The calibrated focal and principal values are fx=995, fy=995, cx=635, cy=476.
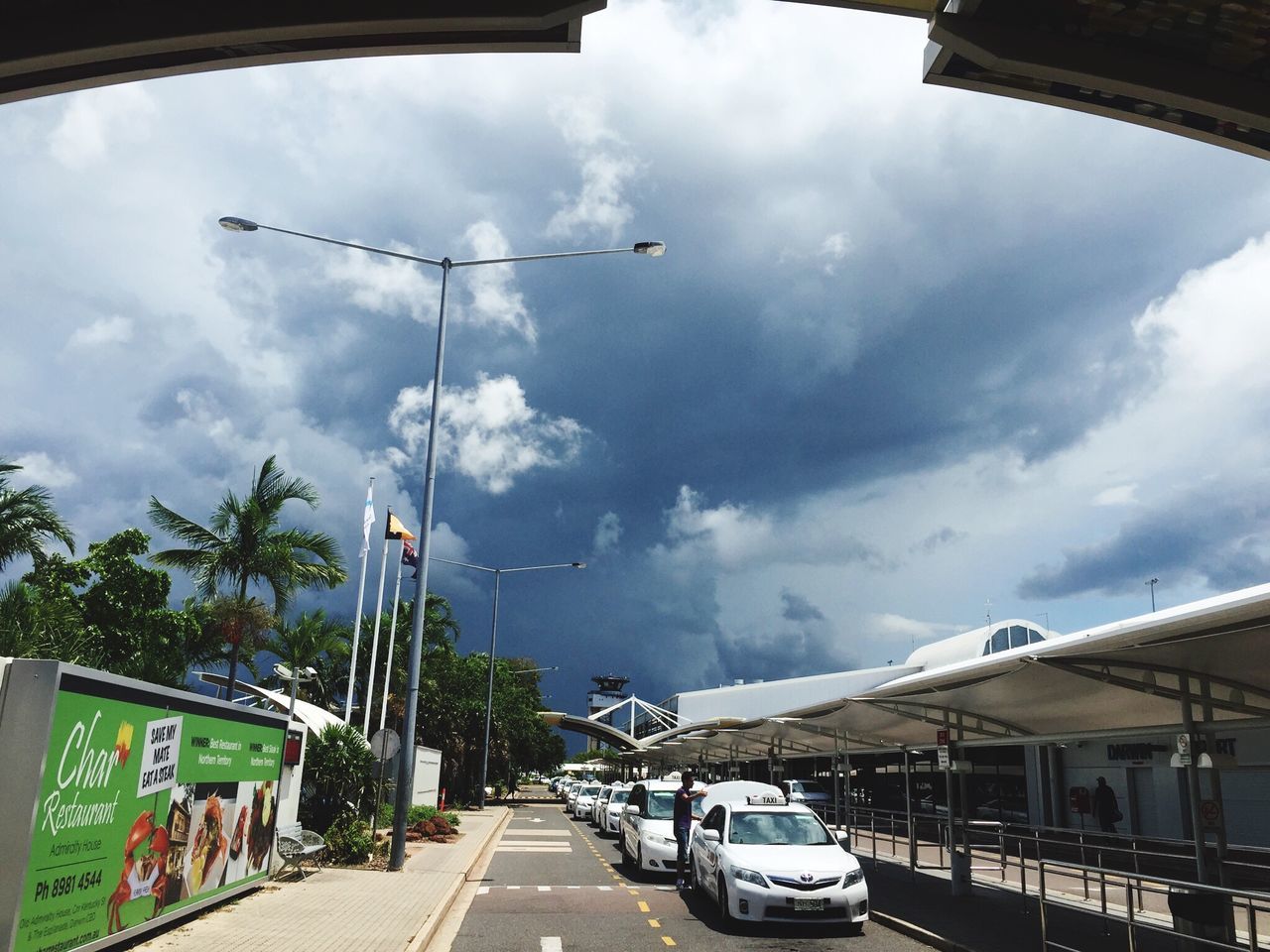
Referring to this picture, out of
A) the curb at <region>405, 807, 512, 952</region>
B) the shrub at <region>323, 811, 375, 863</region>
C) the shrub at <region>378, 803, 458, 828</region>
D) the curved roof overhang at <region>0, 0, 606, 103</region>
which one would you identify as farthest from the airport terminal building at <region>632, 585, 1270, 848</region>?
the shrub at <region>378, 803, 458, 828</region>

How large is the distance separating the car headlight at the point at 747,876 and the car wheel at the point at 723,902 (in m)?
0.40

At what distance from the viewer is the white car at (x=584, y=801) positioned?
42.4m

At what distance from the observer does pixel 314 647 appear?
4516 centimetres

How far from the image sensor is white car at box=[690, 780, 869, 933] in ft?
39.4

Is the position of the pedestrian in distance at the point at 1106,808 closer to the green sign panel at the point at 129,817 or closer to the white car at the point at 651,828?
the white car at the point at 651,828

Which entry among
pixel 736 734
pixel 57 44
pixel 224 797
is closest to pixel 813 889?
pixel 224 797

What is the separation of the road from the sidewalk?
2.03 feet

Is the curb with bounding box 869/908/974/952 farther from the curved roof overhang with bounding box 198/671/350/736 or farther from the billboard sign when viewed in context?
the curved roof overhang with bounding box 198/671/350/736

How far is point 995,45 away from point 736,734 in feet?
109

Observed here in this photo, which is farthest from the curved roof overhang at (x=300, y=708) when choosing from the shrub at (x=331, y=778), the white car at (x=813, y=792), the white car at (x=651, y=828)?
the white car at (x=813, y=792)

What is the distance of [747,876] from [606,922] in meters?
2.21

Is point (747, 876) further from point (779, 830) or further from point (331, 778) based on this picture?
point (331, 778)

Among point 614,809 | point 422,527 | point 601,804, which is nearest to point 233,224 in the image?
point 422,527

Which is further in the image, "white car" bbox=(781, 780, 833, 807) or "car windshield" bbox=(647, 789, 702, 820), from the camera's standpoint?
"white car" bbox=(781, 780, 833, 807)
